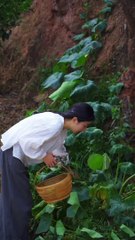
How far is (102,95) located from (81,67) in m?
0.77

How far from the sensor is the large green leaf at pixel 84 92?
6.44m

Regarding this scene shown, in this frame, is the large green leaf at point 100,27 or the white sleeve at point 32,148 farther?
the large green leaf at point 100,27

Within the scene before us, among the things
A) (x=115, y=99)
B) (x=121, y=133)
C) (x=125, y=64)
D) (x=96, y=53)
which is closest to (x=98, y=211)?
(x=121, y=133)

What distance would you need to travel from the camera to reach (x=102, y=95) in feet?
21.5

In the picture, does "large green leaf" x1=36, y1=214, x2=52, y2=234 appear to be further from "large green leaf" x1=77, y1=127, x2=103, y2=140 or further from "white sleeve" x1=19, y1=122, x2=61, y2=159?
"large green leaf" x1=77, y1=127, x2=103, y2=140

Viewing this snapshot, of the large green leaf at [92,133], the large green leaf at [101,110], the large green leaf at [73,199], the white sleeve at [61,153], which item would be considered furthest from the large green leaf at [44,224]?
the large green leaf at [101,110]

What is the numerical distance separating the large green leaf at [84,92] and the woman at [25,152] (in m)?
1.52

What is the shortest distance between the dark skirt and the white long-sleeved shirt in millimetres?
85

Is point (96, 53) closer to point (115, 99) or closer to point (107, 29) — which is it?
point (107, 29)

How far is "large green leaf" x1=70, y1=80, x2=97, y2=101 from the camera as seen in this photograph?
21.1 feet

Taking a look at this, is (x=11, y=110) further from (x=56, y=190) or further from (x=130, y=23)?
(x=56, y=190)

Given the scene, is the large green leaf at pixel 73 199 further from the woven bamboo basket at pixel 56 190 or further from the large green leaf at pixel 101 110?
the large green leaf at pixel 101 110

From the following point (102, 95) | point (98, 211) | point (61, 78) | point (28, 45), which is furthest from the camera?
point (28, 45)

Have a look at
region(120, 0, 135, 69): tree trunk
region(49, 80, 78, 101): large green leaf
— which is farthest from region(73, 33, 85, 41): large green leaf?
region(120, 0, 135, 69): tree trunk
